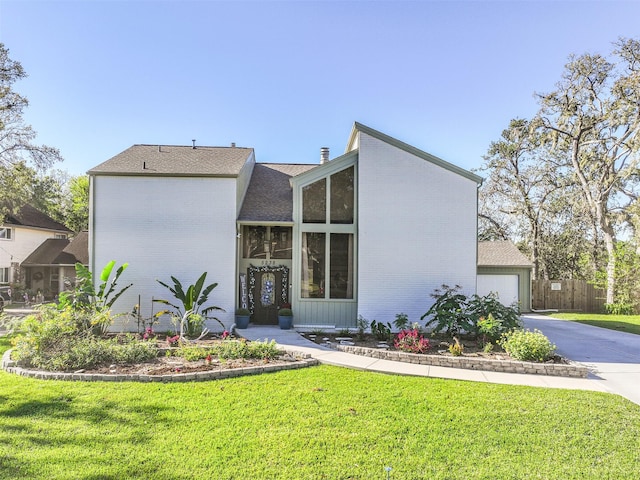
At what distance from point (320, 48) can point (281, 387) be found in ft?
35.9

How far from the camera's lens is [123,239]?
1209 centimetres

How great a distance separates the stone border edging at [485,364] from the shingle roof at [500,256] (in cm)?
1151

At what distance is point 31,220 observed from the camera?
86.3 ft

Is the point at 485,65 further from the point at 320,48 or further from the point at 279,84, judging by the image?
the point at 279,84

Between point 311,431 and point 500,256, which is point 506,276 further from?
point 311,431

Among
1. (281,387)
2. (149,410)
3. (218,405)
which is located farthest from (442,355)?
(149,410)

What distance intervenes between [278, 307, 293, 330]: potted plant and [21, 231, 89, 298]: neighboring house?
53.4 feet

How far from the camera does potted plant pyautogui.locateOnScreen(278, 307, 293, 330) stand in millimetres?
11867

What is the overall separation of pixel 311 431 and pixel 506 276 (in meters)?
17.3

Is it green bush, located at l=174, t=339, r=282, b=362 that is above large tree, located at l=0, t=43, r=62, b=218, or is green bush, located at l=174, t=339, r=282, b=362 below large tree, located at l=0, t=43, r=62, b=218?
below

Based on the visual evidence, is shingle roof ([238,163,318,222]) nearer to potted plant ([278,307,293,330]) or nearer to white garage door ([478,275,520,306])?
potted plant ([278,307,293,330])

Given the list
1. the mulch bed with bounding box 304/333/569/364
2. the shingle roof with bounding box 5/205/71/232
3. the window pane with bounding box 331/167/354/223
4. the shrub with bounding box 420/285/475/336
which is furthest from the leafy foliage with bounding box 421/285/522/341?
the shingle roof with bounding box 5/205/71/232

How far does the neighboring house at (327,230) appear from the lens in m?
11.9

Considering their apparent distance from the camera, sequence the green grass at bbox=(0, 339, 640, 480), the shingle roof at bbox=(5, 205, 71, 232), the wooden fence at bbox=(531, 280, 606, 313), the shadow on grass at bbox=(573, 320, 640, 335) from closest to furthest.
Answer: the green grass at bbox=(0, 339, 640, 480)
the shadow on grass at bbox=(573, 320, 640, 335)
the wooden fence at bbox=(531, 280, 606, 313)
the shingle roof at bbox=(5, 205, 71, 232)
